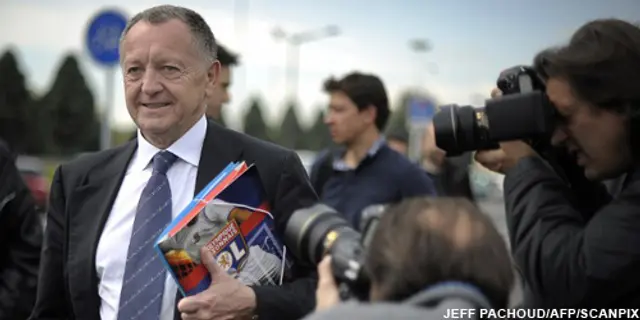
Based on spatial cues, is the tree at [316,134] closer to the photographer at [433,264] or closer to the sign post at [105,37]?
the sign post at [105,37]

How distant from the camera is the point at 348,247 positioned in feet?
6.01

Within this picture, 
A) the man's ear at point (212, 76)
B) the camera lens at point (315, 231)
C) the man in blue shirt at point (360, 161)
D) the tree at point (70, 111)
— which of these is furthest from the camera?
the tree at point (70, 111)

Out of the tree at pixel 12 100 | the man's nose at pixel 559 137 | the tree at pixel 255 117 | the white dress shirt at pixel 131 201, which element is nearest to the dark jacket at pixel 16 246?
the white dress shirt at pixel 131 201

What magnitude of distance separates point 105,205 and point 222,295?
0.59 metres

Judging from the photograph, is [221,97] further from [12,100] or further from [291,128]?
[291,128]

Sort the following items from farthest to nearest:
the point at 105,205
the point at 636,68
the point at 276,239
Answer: the point at 105,205
the point at 276,239
the point at 636,68

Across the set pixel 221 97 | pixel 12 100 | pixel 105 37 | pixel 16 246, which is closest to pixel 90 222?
pixel 16 246

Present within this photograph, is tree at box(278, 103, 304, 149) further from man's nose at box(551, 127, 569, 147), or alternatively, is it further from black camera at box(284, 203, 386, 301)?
black camera at box(284, 203, 386, 301)

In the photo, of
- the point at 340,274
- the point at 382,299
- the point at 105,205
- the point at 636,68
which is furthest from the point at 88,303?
the point at 636,68

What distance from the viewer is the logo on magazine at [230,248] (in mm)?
2330

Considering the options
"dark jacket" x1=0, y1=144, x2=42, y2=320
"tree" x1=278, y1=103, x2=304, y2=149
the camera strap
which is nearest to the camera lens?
the camera strap

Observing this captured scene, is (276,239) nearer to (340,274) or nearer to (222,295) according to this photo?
(222,295)

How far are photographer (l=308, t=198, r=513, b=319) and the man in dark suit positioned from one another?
859mm

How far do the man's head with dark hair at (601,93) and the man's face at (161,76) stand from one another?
1.09m
